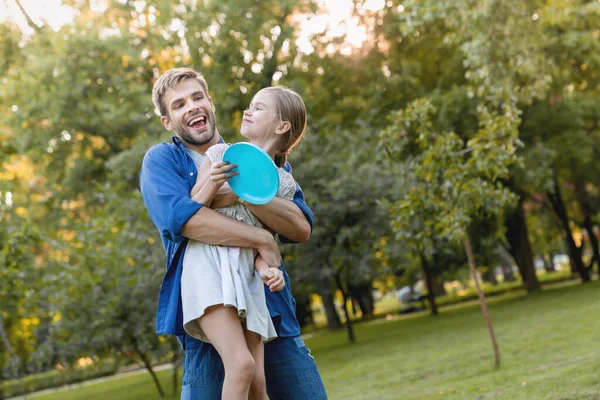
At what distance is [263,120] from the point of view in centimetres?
330

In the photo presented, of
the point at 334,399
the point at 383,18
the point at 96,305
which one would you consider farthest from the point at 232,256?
the point at 383,18

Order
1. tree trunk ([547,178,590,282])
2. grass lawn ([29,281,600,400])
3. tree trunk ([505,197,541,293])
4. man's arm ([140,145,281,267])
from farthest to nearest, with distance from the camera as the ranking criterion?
1. tree trunk ([547,178,590,282])
2. tree trunk ([505,197,541,293])
3. grass lawn ([29,281,600,400])
4. man's arm ([140,145,281,267])

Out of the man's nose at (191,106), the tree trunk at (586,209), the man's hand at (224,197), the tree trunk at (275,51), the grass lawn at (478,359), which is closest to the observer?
the man's hand at (224,197)

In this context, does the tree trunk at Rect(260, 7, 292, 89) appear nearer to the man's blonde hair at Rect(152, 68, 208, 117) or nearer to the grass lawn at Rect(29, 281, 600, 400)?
the grass lawn at Rect(29, 281, 600, 400)

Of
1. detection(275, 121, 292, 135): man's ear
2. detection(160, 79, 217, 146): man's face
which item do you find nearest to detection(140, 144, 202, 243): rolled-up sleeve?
detection(160, 79, 217, 146): man's face

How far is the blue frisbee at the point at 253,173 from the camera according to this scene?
296 centimetres

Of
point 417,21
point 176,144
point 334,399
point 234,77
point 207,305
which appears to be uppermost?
point 234,77

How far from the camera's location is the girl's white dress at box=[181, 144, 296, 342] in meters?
2.93

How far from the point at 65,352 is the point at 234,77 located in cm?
1037

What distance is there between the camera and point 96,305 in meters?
17.6

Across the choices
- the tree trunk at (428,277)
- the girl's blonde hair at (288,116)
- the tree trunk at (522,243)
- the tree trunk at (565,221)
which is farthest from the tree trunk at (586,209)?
the girl's blonde hair at (288,116)

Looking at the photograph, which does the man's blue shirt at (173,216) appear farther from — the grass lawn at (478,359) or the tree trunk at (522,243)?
the tree trunk at (522,243)

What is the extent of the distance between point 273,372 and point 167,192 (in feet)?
2.87

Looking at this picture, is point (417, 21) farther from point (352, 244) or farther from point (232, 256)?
point (232, 256)
